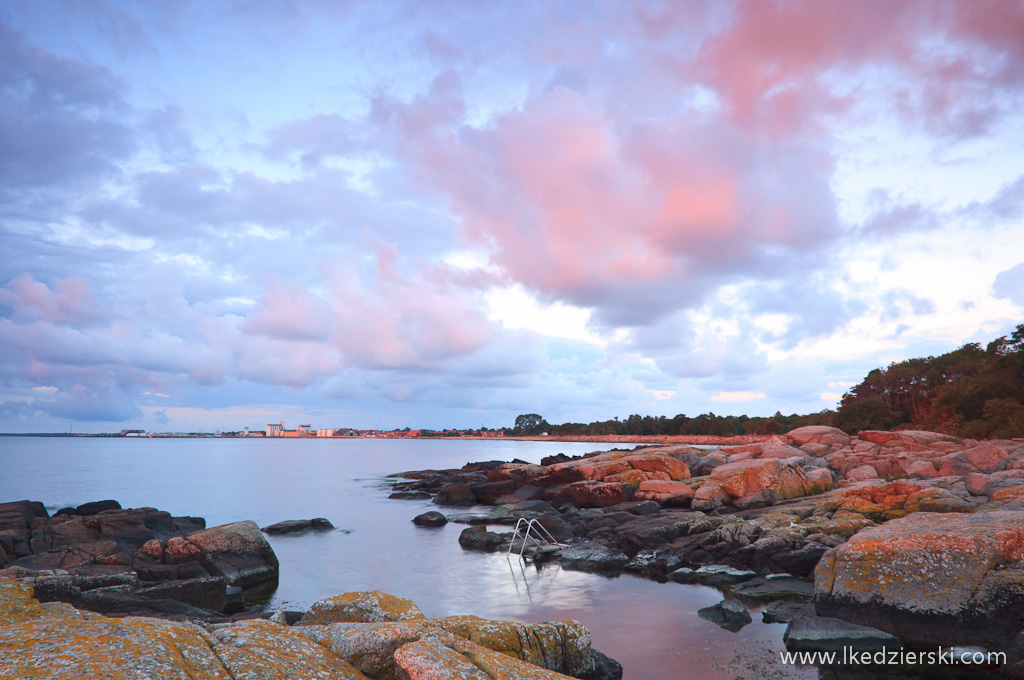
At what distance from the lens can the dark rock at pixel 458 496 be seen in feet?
122

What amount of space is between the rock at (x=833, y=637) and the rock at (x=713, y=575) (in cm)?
484

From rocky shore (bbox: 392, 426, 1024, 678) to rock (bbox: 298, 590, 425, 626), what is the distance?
6913 millimetres

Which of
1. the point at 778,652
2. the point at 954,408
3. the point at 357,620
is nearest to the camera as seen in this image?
the point at 357,620

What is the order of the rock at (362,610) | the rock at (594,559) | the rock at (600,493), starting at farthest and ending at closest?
the rock at (600,493)
the rock at (594,559)
the rock at (362,610)

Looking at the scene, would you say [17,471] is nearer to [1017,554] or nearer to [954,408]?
[1017,554]

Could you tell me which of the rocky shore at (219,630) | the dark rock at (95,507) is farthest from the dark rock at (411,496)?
the rocky shore at (219,630)

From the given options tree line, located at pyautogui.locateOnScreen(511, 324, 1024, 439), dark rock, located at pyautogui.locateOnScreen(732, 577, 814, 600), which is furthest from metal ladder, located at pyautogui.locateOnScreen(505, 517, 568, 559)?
tree line, located at pyautogui.locateOnScreen(511, 324, 1024, 439)

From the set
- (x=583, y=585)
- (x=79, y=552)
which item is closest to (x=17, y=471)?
(x=79, y=552)

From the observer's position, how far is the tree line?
150ft

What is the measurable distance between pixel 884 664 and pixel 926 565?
5.78ft

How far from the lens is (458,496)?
123 feet

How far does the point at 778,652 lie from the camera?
9844 millimetres

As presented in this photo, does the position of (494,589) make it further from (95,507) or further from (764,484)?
(95,507)

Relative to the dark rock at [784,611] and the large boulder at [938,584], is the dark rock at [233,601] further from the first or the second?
the large boulder at [938,584]
